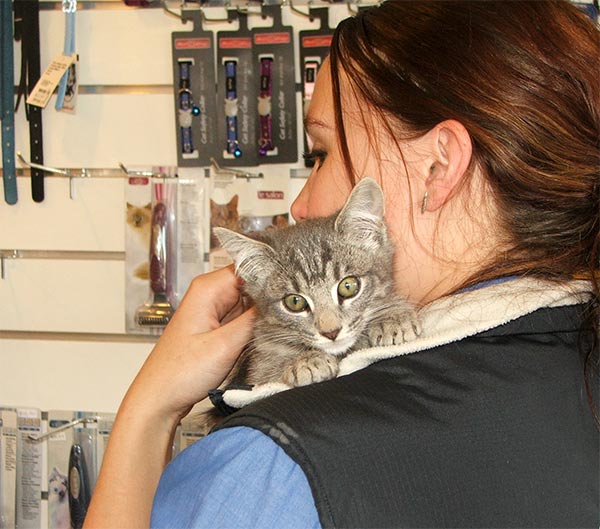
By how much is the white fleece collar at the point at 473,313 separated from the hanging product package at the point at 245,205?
5.04 ft

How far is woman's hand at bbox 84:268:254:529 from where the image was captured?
129 cm

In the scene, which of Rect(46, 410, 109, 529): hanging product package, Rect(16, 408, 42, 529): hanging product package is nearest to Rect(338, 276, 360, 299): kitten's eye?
Rect(46, 410, 109, 529): hanging product package

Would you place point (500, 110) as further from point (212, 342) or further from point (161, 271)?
point (161, 271)

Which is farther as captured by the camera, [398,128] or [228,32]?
[228,32]

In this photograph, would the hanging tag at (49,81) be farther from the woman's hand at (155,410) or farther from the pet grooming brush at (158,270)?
the woman's hand at (155,410)

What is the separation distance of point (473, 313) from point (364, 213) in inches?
17.9

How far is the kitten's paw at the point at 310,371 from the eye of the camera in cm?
119

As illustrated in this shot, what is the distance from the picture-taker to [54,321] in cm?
271

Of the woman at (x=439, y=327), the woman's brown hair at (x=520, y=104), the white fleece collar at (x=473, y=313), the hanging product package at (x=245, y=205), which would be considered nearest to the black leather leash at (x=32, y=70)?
the hanging product package at (x=245, y=205)

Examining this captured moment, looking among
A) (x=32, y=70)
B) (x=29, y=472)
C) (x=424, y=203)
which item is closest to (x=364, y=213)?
(x=424, y=203)

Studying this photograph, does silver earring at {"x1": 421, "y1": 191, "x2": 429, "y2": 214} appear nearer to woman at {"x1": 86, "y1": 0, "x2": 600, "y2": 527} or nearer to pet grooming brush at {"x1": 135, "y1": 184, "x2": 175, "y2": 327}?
woman at {"x1": 86, "y1": 0, "x2": 600, "y2": 527}

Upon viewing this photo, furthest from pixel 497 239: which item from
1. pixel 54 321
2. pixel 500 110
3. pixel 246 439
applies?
pixel 54 321

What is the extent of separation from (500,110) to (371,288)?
47 cm

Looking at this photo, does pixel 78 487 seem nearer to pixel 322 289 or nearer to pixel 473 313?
pixel 322 289
